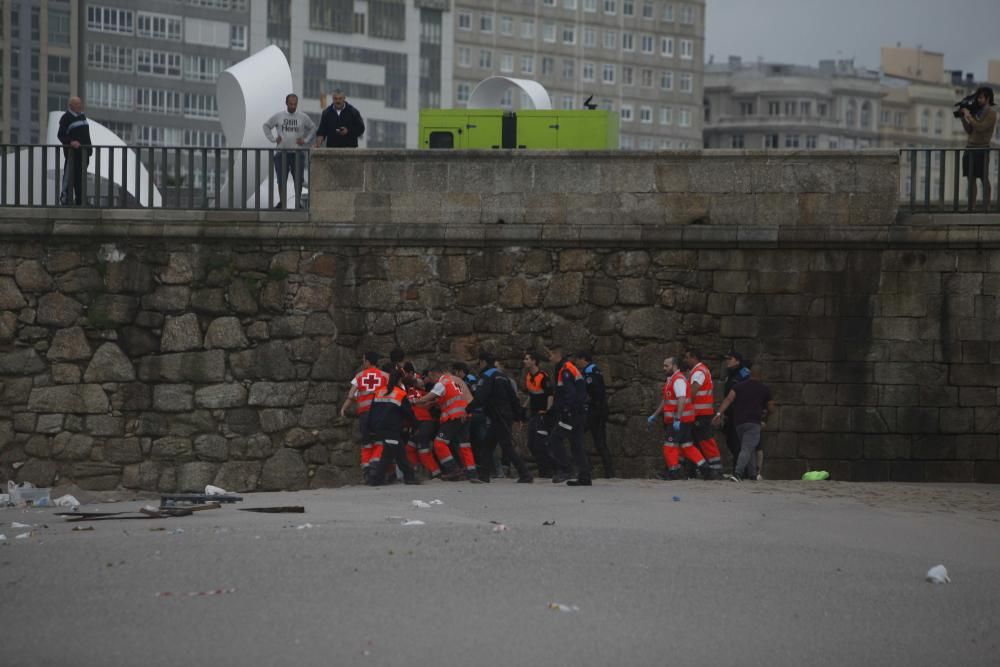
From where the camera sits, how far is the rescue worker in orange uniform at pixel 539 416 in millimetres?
18750

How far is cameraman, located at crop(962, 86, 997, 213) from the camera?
1952 centimetres

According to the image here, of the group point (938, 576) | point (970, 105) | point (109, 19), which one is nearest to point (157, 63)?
point (109, 19)

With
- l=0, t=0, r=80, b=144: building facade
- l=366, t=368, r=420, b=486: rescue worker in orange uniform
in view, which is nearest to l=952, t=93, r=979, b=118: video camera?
l=366, t=368, r=420, b=486: rescue worker in orange uniform

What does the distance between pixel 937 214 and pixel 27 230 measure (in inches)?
403

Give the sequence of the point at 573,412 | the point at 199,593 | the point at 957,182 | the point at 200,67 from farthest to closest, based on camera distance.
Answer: the point at 200,67 → the point at 957,182 → the point at 573,412 → the point at 199,593

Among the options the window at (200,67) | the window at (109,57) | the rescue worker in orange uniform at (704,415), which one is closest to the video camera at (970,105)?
the rescue worker in orange uniform at (704,415)

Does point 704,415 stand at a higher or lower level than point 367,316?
lower

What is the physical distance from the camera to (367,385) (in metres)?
18.6

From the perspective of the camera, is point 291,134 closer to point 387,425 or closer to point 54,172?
point 54,172

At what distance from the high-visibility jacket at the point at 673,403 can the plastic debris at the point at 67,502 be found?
242 inches

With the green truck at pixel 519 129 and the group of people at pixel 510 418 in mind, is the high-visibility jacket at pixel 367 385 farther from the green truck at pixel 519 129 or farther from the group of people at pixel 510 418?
the green truck at pixel 519 129

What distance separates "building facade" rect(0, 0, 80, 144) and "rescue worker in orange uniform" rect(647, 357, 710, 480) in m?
66.3

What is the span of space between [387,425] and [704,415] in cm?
334

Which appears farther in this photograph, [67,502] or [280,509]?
[67,502]
